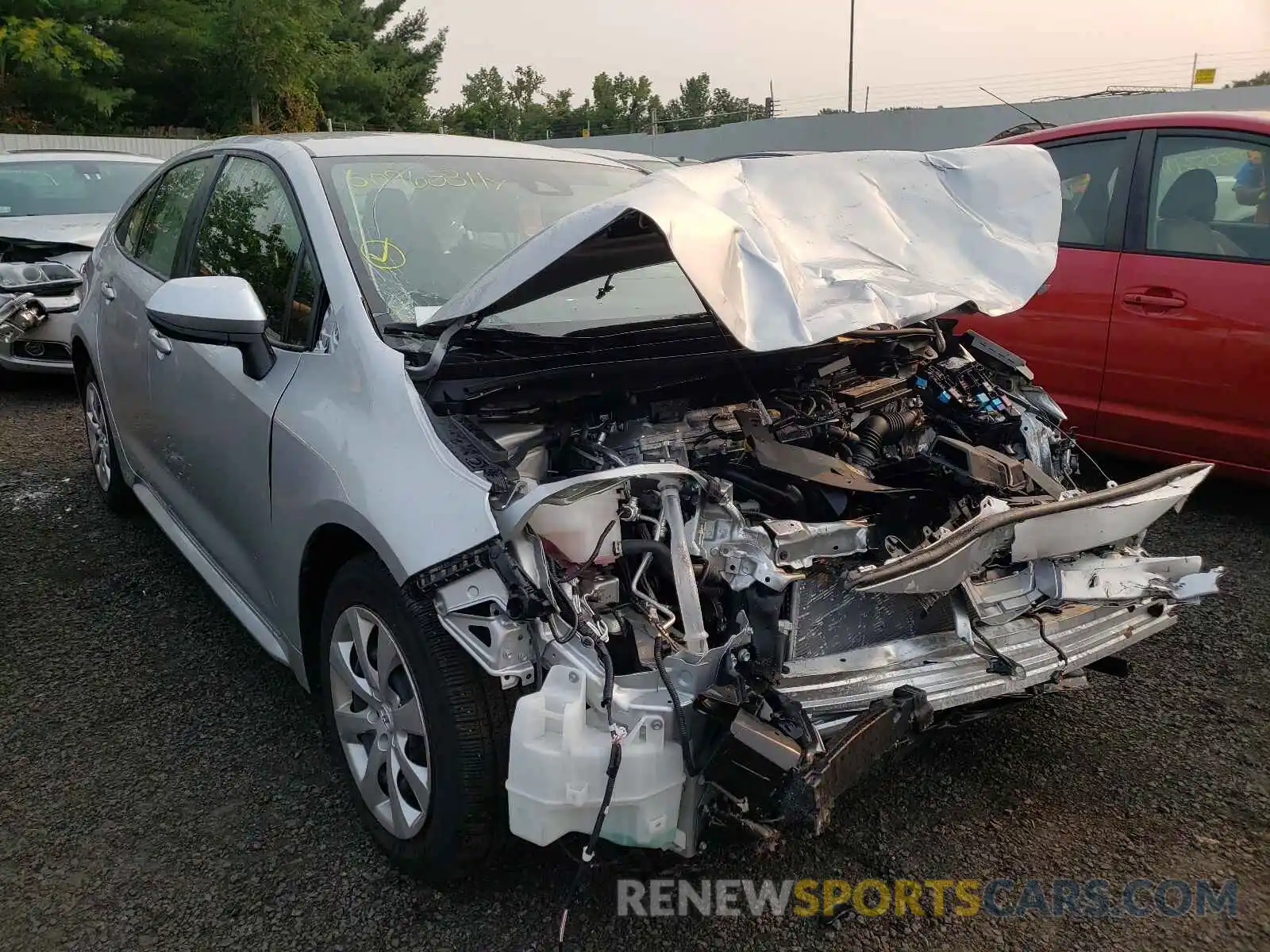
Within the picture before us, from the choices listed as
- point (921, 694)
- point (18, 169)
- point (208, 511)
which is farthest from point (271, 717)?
point (18, 169)

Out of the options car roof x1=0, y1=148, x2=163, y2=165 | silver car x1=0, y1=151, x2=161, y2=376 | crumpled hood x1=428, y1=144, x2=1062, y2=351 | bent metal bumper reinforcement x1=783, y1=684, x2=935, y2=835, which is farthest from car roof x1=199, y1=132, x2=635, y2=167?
car roof x1=0, y1=148, x2=163, y2=165

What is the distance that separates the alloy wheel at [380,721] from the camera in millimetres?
2090

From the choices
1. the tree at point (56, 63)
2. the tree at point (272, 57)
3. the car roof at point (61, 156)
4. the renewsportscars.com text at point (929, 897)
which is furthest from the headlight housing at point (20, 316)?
the tree at point (272, 57)

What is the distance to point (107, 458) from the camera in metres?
4.33

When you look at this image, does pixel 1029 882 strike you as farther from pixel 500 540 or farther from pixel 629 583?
pixel 500 540

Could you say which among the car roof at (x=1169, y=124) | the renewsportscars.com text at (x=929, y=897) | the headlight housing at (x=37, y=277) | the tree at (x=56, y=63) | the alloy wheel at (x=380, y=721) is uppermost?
the tree at (x=56, y=63)

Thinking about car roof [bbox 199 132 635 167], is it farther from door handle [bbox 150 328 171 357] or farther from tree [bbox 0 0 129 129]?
tree [bbox 0 0 129 129]

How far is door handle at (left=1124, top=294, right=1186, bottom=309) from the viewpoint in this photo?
4.04 meters

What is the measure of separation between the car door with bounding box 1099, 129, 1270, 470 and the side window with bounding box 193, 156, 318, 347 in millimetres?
3517

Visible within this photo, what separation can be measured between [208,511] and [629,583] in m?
1.70

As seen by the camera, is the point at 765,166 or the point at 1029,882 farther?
the point at 765,166

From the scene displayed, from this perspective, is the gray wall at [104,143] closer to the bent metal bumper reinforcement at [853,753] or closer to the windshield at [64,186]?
the windshield at [64,186]

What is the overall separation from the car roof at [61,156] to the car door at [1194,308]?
25.1 ft

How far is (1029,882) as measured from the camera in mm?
2225
